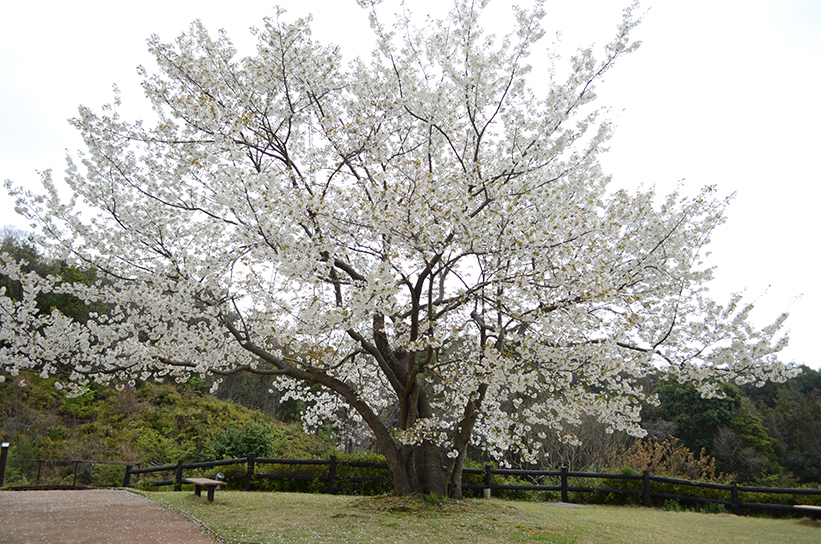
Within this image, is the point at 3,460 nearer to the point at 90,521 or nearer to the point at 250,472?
the point at 250,472

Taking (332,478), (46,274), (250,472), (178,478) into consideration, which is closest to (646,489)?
(332,478)

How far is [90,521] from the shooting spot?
6.57 meters

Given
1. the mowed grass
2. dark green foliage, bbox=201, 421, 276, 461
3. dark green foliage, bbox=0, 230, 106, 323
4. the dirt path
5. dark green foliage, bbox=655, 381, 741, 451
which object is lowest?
the dirt path

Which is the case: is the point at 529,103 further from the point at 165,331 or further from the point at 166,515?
the point at 166,515

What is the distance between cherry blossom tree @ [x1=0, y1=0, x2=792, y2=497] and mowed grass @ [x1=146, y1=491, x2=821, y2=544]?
0.85 meters

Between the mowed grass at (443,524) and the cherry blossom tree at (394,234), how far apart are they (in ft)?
2.78

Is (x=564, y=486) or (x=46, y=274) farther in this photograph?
(x=46, y=274)

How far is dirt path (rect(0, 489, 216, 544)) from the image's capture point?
5.55 metres

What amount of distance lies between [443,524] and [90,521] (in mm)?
4698

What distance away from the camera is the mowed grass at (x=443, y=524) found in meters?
5.91

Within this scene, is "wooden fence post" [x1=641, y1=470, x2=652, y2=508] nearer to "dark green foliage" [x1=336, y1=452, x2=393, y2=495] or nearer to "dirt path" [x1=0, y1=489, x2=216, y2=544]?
"dark green foliage" [x1=336, y1=452, x2=393, y2=495]

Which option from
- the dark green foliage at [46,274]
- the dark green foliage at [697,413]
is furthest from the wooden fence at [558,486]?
the dark green foliage at [697,413]

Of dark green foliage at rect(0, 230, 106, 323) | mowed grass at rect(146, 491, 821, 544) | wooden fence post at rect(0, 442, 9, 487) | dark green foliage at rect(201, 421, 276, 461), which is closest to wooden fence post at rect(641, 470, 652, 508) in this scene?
mowed grass at rect(146, 491, 821, 544)

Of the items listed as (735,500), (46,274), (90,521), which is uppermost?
(46,274)
